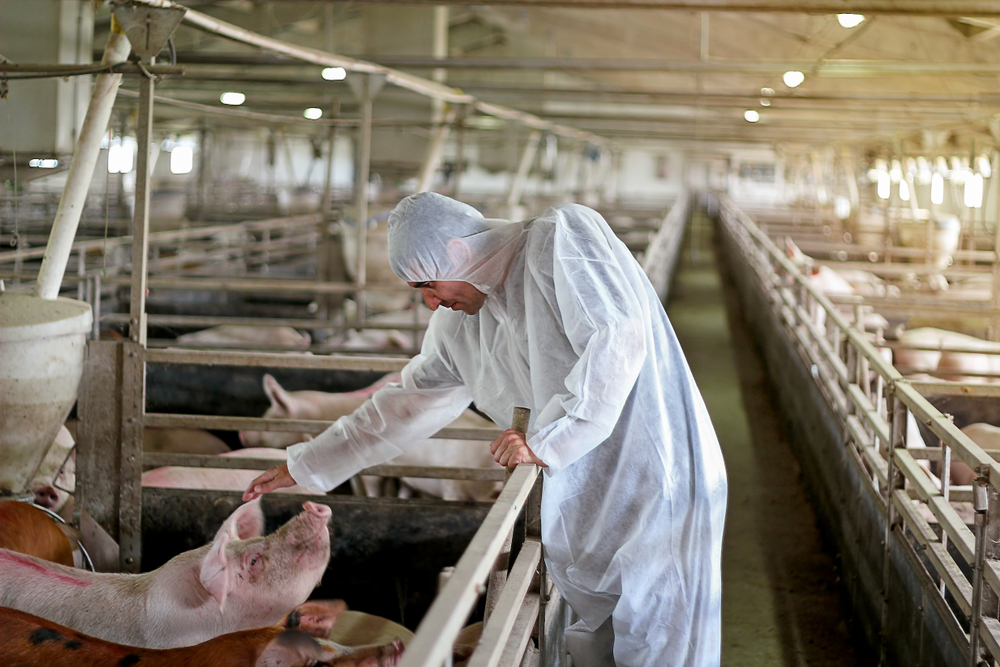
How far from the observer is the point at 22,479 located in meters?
3.29

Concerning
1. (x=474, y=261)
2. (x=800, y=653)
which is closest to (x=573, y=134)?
(x=800, y=653)

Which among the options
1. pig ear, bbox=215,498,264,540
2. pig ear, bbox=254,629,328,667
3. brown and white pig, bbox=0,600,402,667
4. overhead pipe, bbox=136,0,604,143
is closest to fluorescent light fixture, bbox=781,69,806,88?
overhead pipe, bbox=136,0,604,143

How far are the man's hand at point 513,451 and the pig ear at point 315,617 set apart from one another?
2.08 feet

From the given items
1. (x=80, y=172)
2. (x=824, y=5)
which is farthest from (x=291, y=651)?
(x=824, y=5)

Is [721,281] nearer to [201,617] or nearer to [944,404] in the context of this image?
[944,404]

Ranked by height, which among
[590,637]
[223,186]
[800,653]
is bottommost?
[800,653]

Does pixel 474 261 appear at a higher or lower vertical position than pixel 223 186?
lower

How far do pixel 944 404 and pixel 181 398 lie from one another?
13.3 feet

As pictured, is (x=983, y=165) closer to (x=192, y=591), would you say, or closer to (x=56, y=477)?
(x=56, y=477)

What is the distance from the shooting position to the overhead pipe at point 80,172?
342 cm

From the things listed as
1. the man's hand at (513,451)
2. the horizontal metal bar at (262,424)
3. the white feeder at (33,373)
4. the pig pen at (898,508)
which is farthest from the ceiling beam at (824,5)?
the man's hand at (513,451)

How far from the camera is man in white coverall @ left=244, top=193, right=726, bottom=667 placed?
2.27m

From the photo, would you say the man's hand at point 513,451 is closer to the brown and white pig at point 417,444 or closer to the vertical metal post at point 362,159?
the brown and white pig at point 417,444

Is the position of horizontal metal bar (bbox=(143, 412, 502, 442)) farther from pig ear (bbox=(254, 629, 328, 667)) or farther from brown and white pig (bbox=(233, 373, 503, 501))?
pig ear (bbox=(254, 629, 328, 667))
